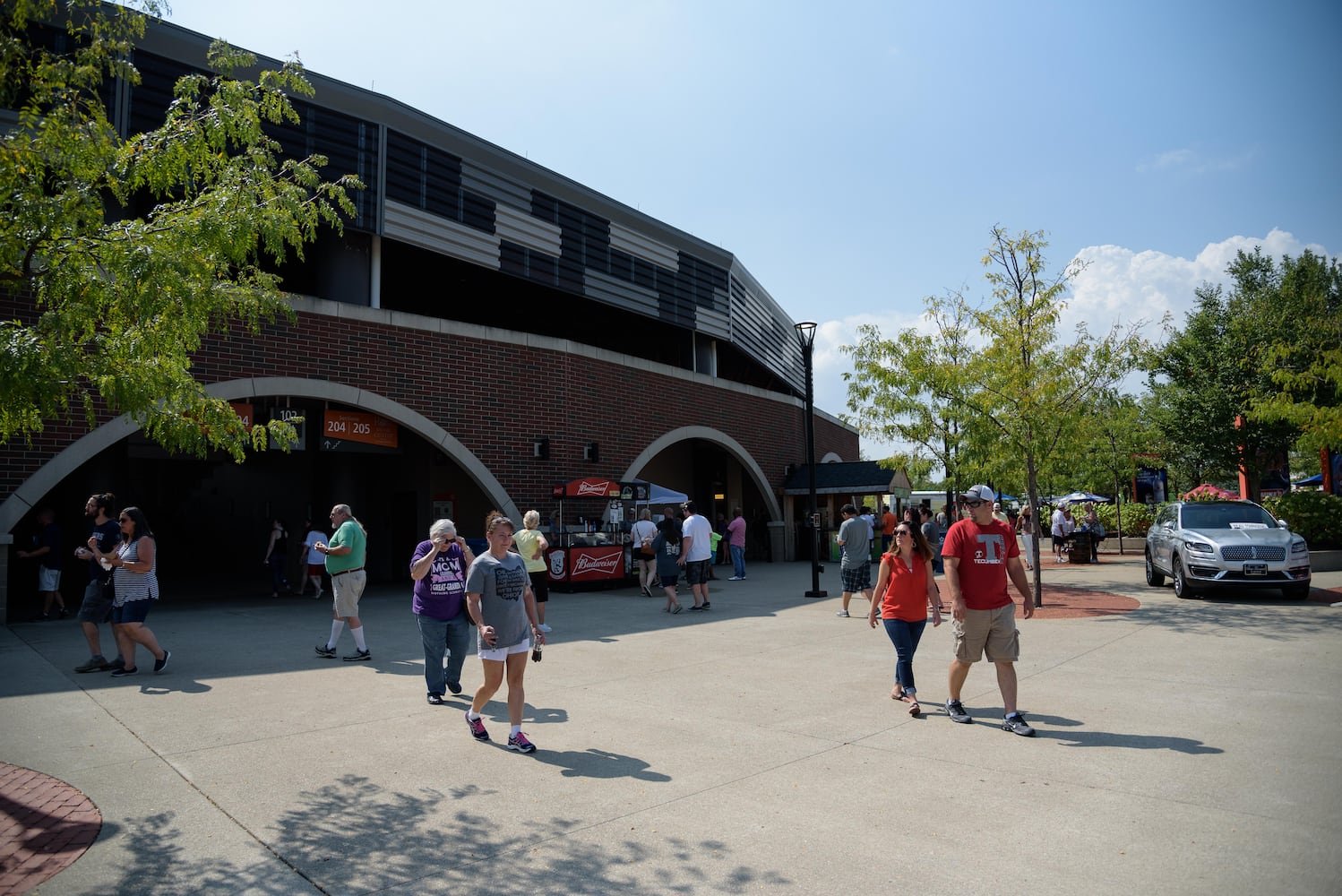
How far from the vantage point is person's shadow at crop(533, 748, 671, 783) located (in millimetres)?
5152

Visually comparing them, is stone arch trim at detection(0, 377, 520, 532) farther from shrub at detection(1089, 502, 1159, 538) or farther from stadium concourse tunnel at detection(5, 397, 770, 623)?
shrub at detection(1089, 502, 1159, 538)

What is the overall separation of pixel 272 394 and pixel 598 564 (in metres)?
6.76

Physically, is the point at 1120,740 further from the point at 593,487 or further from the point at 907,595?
the point at 593,487

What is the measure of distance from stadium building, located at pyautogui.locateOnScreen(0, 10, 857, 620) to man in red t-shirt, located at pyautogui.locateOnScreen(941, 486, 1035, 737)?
11.3m

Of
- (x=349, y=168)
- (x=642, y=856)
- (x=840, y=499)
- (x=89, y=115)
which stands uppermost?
(x=349, y=168)

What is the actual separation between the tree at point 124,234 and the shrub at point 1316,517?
62.0 feet

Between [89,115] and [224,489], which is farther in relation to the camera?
[224,489]

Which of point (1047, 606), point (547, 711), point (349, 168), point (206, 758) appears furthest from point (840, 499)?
point (206, 758)

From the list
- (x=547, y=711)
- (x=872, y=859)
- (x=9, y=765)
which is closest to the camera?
(x=872, y=859)

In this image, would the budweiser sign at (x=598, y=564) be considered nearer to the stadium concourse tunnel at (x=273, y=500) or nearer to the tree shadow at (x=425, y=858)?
the stadium concourse tunnel at (x=273, y=500)

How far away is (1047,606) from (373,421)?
1215cm

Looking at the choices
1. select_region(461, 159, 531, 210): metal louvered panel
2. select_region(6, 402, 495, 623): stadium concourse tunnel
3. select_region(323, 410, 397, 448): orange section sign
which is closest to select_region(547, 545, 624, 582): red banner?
select_region(6, 402, 495, 623): stadium concourse tunnel

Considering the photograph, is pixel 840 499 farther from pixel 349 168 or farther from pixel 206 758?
pixel 206 758

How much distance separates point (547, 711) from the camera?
22.4 feet
